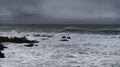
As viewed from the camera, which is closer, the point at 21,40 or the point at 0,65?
the point at 0,65

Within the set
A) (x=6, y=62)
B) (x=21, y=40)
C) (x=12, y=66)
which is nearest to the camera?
(x=12, y=66)

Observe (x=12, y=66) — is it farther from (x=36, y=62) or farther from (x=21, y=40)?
(x=21, y=40)

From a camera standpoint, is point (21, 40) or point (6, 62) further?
point (21, 40)

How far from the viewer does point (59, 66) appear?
1795cm

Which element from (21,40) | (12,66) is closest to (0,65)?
(12,66)

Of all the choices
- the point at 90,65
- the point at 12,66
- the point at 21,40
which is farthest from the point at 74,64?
the point at 21,40

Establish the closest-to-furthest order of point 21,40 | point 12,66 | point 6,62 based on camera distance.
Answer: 1. point 12,66
2. point 6,62
3. point 21,40

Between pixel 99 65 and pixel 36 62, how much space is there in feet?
14.7

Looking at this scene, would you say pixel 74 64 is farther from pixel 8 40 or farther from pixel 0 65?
pixel 8 40

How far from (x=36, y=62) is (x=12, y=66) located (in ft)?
7.62

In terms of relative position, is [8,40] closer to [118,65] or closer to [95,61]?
[95,61]

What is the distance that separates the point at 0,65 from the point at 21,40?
20.4 metres

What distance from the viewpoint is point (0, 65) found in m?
17.9

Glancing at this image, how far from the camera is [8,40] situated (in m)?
39.0
